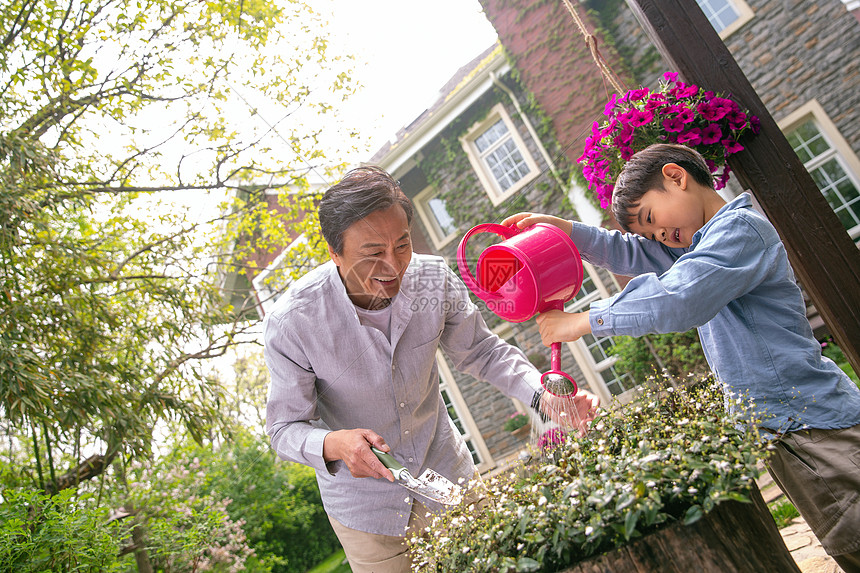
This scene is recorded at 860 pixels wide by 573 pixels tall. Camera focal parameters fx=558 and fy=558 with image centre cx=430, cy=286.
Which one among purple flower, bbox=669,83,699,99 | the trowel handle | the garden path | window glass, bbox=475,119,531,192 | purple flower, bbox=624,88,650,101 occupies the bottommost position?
the garden path

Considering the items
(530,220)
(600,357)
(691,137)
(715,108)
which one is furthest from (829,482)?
(600,357)

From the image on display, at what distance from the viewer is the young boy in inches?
50.5

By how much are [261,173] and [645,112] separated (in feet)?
14.0

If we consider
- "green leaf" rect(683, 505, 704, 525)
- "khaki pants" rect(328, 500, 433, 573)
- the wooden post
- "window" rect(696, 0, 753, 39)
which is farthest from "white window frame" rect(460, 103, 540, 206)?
"window" rect(696, 0, 753, 39)

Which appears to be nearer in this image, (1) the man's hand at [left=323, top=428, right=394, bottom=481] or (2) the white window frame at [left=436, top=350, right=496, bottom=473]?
(1) the man's hand at [left=323, top=428, right=394, bottom=481]

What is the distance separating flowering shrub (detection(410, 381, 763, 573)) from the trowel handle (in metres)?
0.13

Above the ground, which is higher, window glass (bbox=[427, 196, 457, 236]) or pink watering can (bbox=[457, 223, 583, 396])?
window glass (bbox=[427, 196, 457, 236])

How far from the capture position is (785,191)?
72.3 inches

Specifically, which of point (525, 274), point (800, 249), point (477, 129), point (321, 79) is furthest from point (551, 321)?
point (321, 79)

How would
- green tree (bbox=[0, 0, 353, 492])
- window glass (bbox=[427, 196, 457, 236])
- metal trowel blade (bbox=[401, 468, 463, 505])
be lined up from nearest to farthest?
metal trowel blade (bbox=[401, 468, 463, 505]) < window glass (bbox=[427, 196, 457, 236]) < green tree (bbox=[0, 0, 353, 492])

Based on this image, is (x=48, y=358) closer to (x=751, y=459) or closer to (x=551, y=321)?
(x=551, y=321)

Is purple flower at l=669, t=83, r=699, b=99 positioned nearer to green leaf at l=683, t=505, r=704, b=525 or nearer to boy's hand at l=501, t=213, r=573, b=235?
boy's hand at l=501, t=213, r=573, b=235

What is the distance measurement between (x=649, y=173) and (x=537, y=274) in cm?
47

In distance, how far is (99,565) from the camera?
293cm
